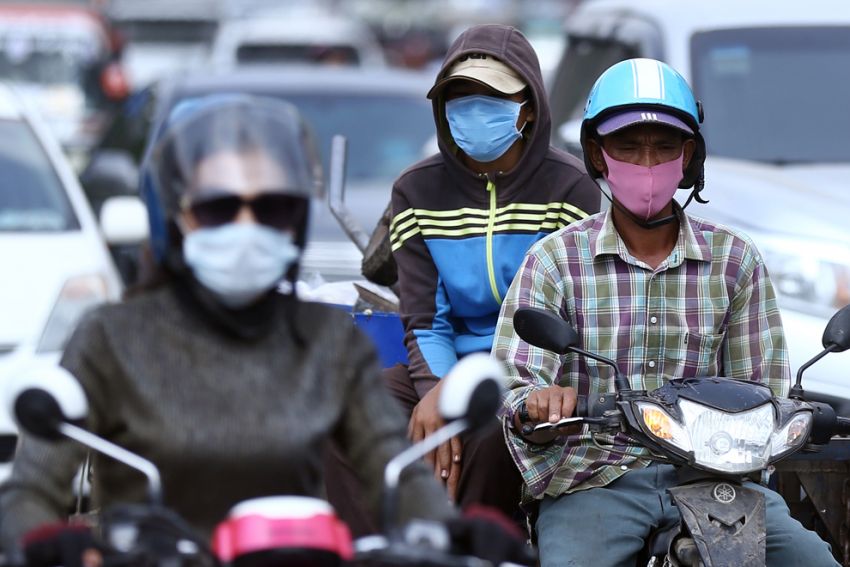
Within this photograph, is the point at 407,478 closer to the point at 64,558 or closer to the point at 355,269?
the point at 64,558

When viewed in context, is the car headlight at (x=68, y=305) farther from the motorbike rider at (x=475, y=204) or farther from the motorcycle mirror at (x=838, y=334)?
the motorcycle mirror at (x=838, y=334)

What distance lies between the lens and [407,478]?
3.06 meters

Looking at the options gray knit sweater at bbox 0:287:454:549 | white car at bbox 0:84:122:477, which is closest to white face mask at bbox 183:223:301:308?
gray knit sweater at bbox 0:287:454:549

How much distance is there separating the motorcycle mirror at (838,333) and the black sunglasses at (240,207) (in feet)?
4.20

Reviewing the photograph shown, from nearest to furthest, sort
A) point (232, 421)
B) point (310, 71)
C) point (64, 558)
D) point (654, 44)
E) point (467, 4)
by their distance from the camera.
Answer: point (64, 558)
point (232, 421)
point (654, 44)
point (310, 71)
point (467, 4)

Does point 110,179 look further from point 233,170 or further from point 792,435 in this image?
point 233,170

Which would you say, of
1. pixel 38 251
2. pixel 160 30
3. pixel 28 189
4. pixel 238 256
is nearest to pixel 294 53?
pixel 160 30

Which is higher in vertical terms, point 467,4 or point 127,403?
point 127,403

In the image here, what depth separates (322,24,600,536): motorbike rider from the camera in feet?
15.1

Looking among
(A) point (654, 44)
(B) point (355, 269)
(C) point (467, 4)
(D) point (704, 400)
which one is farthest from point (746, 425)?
(C) point (467, 4)

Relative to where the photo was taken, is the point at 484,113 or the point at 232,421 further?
the point at 484,113

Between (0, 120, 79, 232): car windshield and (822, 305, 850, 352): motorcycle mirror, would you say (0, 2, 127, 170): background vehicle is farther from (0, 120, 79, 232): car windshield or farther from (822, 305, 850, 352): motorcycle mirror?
(822, 305, 850, 352): motorcycle mirror

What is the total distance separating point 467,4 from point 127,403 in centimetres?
5018

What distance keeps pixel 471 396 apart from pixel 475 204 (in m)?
1.91
